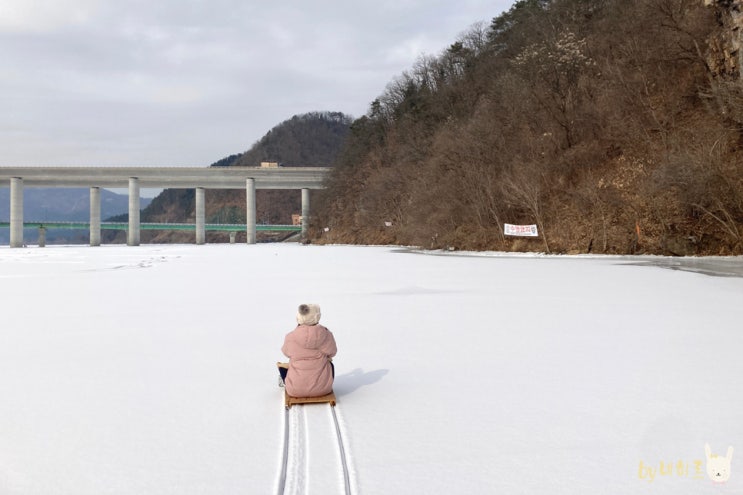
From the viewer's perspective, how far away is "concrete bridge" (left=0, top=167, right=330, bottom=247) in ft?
337

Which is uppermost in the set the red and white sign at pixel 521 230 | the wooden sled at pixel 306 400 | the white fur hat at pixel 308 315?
the red and white sign at pixel 521 230

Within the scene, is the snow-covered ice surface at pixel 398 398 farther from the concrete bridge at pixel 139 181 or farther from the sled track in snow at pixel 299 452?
the concrete bridge at pixel 139 181

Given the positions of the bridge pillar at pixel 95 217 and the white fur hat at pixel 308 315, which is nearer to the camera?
the white fur hat at pixel 308 315

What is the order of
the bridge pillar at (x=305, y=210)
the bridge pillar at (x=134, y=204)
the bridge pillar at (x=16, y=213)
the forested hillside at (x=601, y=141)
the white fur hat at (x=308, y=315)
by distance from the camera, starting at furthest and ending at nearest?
the bridge pillar at (x=305, y=210)
the bridge pillar at (x=134, y=204)
the bridge pillar at (x=16, y=213)
the forested hillside at (x=601, y=141)
the white fur hat at (x=308, y=315)

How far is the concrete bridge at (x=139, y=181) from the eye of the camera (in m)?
103

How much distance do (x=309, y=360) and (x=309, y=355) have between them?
105mm

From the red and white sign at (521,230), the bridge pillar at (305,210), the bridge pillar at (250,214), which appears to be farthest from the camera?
the bridge pillar at (305,210)

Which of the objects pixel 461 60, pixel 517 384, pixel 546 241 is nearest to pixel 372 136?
pixel 461 60

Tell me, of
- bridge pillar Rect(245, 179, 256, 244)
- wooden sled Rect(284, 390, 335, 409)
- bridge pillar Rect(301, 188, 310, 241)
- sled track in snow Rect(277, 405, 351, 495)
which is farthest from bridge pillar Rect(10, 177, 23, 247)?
sled track in snow Rect(277, 405, 351, 495)

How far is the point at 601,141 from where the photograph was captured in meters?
49.6

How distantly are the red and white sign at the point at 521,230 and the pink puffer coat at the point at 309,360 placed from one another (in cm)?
4182

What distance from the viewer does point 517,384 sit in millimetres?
6844

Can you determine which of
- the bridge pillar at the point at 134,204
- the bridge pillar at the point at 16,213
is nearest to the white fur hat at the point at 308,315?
the bridge pillar at the point at 134,204

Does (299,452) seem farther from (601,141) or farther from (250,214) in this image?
(250,214)
